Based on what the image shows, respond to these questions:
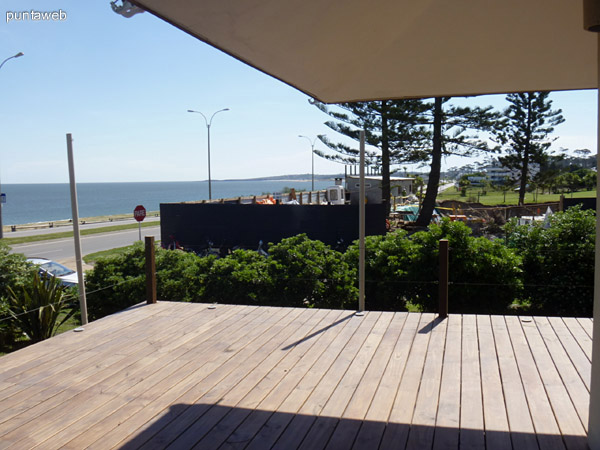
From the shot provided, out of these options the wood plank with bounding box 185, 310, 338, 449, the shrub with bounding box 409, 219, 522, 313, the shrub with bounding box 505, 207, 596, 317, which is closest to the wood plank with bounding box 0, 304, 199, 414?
the wood plank with bounding box 185, 310, 338, 449

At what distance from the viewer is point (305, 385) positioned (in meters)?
2.70

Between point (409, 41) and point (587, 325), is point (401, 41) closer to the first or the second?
point (409, 41)

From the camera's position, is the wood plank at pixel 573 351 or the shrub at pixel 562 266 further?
the shrub at pixel 562 266

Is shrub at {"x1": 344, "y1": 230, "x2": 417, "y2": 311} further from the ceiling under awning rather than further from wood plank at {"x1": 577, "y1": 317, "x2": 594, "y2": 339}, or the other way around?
the ceiling under awning

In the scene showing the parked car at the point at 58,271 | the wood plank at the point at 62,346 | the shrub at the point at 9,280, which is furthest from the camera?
the parked car at the point at 58,271

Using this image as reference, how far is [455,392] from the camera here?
101 inches

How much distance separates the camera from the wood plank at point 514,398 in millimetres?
2068

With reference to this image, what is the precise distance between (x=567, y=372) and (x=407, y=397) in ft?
3.28

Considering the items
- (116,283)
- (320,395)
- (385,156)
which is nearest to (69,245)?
(385,156)

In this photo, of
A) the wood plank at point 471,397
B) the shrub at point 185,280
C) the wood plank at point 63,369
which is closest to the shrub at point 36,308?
the shrub at point 185,280

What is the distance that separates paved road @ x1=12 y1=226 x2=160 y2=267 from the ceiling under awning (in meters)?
12.9

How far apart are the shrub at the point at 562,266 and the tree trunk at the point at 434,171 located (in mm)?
11280

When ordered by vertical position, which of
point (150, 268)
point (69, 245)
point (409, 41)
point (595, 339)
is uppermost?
point (409, 41)

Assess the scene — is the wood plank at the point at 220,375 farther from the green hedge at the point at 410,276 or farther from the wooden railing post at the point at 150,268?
the wooden railing post at the point at 150,268
